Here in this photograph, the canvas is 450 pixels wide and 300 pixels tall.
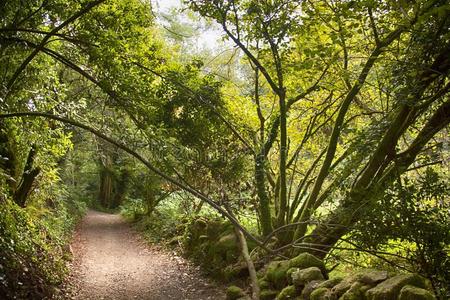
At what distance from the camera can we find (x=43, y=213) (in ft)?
34.6

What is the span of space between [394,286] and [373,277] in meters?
0.49

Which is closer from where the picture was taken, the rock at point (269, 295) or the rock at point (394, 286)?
the rock at point (394, 286)

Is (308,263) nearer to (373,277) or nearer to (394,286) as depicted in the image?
(373,277)

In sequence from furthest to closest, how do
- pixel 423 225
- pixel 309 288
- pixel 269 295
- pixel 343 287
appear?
pixel 269 295 → pixel 309 288 → pixel 343 287 → pixel 423 225

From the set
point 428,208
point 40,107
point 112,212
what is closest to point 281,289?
point 428,208

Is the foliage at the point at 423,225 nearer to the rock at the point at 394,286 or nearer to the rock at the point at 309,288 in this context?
the rock at the point at 394,286

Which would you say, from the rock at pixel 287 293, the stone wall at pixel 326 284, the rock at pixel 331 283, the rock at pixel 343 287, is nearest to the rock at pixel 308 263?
the stone wall at pixel 326 284

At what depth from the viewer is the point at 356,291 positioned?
4.75 meters

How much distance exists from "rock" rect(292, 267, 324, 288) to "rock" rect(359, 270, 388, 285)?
122 cm

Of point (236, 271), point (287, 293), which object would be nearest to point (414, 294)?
point (287, 293)

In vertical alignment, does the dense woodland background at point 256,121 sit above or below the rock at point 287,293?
above

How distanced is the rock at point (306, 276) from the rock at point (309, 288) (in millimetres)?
121

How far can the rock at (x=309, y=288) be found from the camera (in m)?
5.73

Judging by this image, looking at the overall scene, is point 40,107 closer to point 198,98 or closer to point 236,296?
point 198,98
